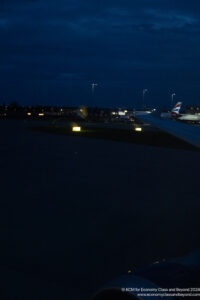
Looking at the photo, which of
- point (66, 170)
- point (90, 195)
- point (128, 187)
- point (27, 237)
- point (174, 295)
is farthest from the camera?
point (66, 170)

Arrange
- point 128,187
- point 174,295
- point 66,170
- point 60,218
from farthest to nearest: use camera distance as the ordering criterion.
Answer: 1. point 66,170
2. point 128,187
3. point 60,218
4. point 174,295

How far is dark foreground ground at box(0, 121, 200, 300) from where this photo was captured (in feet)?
20.9

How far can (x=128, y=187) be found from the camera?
44.8 feet

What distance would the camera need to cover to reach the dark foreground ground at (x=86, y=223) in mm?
6379

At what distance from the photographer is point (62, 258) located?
7.07 m

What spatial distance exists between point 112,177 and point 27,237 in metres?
7.68

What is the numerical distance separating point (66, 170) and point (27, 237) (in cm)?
902

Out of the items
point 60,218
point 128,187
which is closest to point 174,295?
point 60,218

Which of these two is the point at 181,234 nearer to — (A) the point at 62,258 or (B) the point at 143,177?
(A) the point at 62,258

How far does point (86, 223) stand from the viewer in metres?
9.20

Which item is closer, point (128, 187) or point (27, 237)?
point (27, 237)

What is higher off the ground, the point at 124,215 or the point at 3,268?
the point at 124,215

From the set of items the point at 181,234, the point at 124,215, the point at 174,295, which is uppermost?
the point at 124,215

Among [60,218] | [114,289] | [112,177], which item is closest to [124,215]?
[60,218]
